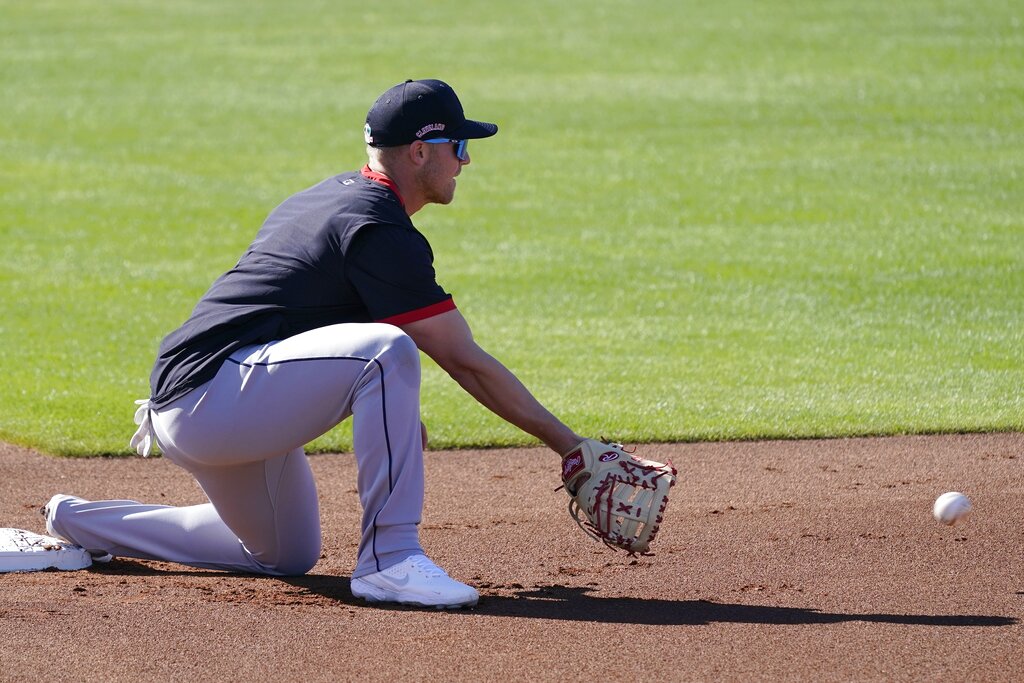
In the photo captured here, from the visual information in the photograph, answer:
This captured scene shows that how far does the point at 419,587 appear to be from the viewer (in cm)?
414

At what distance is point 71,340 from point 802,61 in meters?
14.0

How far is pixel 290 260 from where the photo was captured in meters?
4.21

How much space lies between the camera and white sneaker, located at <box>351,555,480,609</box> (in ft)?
13.6

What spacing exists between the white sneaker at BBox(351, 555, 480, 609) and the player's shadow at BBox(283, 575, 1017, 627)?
0.16 ft

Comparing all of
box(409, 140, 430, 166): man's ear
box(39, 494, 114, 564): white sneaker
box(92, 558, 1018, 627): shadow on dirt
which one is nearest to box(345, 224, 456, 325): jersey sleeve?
box(409, 140, 430, 166): man's ear

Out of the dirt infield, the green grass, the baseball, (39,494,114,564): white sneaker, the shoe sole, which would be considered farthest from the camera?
the green grass

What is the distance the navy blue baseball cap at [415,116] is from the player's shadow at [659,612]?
140 centimetres

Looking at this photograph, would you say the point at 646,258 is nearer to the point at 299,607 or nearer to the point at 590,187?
the point at 590,187

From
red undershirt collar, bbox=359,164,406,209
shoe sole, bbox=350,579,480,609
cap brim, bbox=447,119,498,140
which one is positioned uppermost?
cap brim, bbox=447,119,498,140

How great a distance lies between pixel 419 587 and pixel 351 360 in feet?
2.25

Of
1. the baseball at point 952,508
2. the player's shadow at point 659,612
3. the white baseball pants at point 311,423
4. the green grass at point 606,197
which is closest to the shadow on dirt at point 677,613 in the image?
the player's shadow at point 659,612

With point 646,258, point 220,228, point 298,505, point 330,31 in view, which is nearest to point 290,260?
point 298,505

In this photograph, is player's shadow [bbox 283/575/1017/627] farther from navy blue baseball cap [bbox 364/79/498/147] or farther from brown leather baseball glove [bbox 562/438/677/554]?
navy blue baseball cap [bbox 364/79/498/147]

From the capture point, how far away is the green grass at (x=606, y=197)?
789 cm
